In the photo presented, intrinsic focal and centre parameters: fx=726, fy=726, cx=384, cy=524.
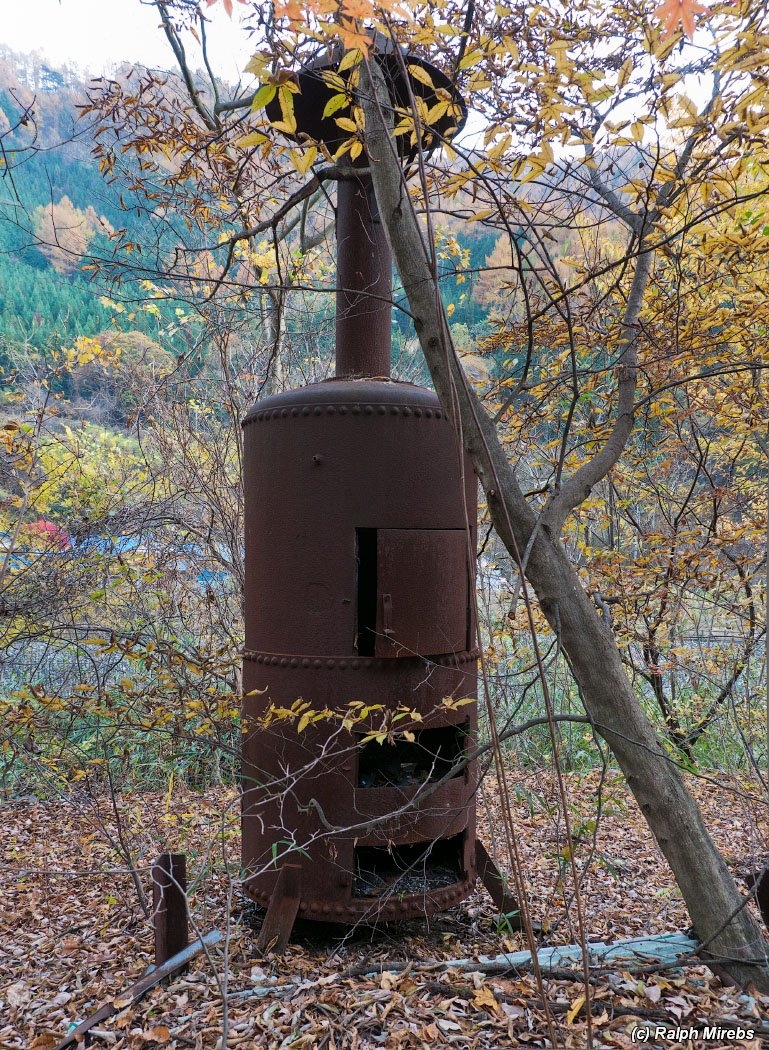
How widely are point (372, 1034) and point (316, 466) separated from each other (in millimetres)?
2192

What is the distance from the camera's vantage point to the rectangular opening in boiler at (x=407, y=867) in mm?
3326

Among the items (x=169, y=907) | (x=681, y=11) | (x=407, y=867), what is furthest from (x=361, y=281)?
(x=169, y=907)

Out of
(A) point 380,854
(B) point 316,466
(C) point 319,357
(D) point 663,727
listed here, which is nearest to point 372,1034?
(A) point 380,854

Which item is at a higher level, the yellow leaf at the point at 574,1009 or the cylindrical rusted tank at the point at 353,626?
the cylindrical rusted tank at the point at 353,626

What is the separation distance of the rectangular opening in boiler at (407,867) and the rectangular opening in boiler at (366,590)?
3.13 ft

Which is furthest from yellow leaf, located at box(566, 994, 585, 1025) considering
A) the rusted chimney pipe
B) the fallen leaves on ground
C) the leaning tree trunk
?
the rusted chimney pipe

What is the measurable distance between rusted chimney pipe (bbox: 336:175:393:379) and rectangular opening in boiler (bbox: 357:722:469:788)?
1.82m

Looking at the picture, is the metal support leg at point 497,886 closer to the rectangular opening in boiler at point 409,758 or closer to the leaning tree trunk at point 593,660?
the rectangular opening in boiler at point 409,758

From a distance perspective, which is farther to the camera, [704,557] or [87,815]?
[704,557]

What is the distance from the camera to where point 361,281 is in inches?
141

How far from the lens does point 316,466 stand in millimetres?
3291

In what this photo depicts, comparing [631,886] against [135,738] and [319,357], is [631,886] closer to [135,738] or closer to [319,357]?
[135,738]

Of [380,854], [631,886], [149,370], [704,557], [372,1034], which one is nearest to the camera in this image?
[372,1034]

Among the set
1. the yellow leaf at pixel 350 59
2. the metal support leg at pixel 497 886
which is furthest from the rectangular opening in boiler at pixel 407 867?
the yellow leaf at pixel 350 59
